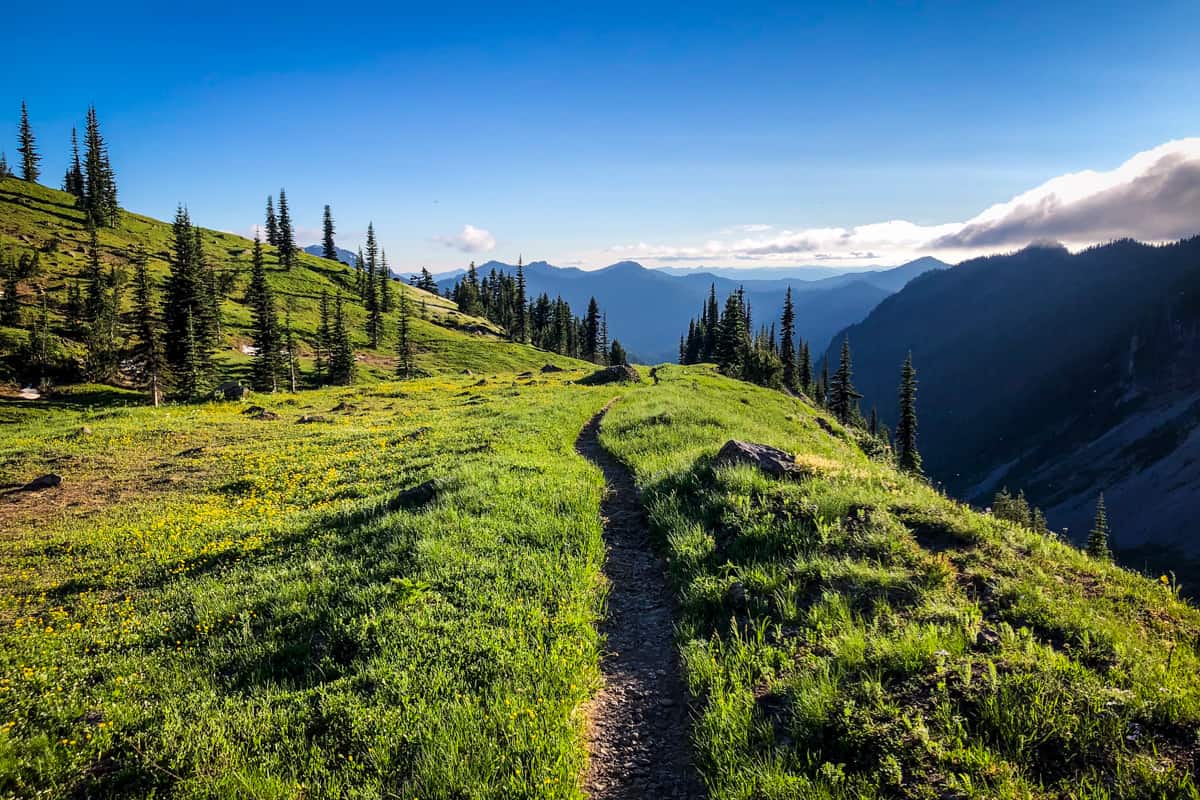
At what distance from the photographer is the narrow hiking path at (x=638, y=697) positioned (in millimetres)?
5699

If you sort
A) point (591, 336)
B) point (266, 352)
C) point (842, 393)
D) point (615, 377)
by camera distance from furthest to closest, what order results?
point (591, 336)
point (842, 393)
point (266, 352)
point (615, 377)

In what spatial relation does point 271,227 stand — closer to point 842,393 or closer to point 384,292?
point 384,292

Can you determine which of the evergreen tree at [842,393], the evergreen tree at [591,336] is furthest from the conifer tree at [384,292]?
the evergreen tree at [842,393]

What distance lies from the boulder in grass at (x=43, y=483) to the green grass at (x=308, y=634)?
853mm

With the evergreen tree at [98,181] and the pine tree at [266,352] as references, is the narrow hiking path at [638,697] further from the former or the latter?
the evergreen tree at [98,181]

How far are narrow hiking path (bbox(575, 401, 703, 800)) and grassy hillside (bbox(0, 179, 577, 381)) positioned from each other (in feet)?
224

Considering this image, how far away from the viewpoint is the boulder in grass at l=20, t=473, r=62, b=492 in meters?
A: 18.5

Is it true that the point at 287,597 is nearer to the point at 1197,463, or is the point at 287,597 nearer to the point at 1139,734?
the point at 1139,734

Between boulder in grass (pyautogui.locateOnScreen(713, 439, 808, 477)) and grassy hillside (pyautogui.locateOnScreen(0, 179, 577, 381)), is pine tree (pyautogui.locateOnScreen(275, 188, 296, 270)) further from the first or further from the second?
boulder in grass (pyautogui.locateOnScreen(713, 439, 808, 477))

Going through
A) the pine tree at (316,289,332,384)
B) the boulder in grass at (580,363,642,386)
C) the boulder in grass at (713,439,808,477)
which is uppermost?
the pine tree at (316,289,332,384)

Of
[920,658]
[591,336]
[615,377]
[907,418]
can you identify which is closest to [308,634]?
[920,658]

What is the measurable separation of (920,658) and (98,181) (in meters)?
157

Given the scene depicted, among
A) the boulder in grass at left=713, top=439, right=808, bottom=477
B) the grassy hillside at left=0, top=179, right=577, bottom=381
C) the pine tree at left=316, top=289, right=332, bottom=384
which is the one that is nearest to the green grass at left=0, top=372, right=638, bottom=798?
the boulder in grass at left=713, top=439, right=808, bottom=477

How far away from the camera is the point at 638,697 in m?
7.05
